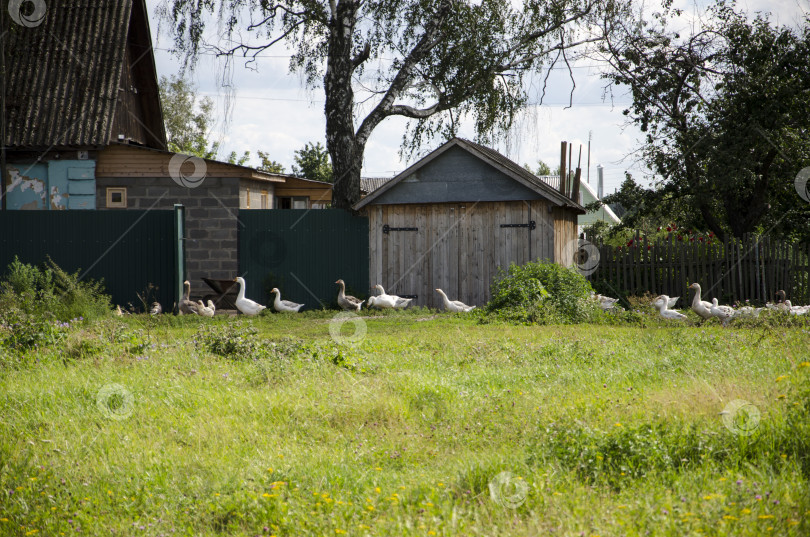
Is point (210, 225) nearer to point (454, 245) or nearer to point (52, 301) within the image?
point (52, 301)

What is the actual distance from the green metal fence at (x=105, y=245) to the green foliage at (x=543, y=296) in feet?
25.4

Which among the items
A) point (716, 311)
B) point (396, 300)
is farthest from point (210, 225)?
point (716, 311)

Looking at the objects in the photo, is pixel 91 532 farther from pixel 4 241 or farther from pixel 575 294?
pixel 4 241

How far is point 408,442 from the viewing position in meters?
5.96

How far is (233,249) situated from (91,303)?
5.02 meters

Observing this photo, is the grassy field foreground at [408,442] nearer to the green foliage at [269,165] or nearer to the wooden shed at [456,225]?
the wooden shed at [456,225]

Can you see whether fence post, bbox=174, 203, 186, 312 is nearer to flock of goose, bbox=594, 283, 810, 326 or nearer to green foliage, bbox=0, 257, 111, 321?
green foliage, bbox=0, 257, 111, 321

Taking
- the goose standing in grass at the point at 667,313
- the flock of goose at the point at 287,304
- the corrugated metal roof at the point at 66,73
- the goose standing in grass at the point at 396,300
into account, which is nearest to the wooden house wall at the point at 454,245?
the flock of goose at the point at 287,304

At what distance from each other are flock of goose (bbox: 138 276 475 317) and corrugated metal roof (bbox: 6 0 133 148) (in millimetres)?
5477

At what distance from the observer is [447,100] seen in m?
20.7

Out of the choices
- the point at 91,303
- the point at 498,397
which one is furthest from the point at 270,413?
the point at 91,303

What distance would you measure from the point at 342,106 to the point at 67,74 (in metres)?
8.12

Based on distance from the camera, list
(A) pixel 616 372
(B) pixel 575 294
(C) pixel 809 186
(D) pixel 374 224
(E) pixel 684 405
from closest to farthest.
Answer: (E) pixel 684 405, (A) pixel 616 372, (B) pixel 575 294, (D) pixel 374 224, (C) pixel 809 186

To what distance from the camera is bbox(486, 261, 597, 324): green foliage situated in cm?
1397
